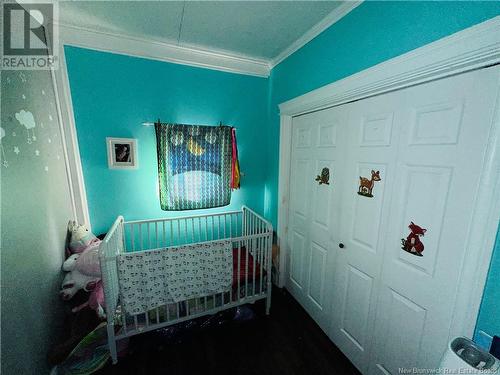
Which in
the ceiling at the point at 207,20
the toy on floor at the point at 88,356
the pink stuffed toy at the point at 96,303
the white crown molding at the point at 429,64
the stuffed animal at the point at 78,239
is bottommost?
the toy on floor at the point at 88,356

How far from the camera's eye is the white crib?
4.67 feet

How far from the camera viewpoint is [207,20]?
1501mm

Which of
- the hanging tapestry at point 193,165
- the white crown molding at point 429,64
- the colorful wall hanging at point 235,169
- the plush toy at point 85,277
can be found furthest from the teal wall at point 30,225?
the white crown molding at point 429,64

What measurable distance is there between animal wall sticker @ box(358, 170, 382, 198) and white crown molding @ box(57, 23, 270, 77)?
1.63 meters

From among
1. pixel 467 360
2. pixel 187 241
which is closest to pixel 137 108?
pixel 187 241

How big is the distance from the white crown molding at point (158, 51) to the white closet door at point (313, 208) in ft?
2.68

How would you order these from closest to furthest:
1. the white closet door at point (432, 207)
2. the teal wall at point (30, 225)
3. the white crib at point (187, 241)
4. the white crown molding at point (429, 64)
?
the white crown molding at point (429, 64)
the white closet door at point (432, 207)
the teal wall at point (30, 225)
the white crib at point (187, 241)

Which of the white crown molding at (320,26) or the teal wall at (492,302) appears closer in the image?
the teal wall at (492,302)

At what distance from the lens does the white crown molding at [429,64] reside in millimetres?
736

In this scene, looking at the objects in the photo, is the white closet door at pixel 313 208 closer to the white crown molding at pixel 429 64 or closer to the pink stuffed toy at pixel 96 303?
the white crown molding at pixel 429 64

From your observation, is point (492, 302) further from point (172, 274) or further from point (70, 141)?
point (70, 141)

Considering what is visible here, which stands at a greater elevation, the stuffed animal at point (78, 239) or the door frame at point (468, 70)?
the door frame at point (468, 70)

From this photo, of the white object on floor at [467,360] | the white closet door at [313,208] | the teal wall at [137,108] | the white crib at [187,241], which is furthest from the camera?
the teal wall at [137,108]

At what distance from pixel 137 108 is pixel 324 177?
183cm
